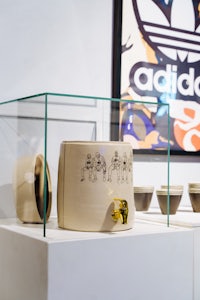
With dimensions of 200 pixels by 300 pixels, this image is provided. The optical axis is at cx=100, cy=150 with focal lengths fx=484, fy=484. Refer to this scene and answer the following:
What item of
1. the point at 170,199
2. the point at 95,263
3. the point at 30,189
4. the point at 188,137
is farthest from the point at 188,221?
the point at 188,137

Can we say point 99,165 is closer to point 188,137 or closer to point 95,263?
point 95,263

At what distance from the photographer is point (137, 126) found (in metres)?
1.32

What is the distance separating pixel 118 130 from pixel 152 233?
28cm

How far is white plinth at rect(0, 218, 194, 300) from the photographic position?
1061mm

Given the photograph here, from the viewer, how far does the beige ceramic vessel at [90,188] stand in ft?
3.81

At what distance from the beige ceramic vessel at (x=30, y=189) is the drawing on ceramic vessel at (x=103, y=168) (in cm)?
10

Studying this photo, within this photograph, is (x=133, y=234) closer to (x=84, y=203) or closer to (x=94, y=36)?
(x=84, y=203)

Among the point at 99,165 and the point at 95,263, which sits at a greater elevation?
the point at 99,165

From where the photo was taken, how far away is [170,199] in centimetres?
142

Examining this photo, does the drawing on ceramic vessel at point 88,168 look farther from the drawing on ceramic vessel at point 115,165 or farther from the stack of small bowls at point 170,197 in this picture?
the stack of small bowls at point 170,197

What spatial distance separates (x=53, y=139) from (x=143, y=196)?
38 centimetres

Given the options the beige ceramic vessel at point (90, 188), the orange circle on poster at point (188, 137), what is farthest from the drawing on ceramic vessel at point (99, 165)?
the orange circle on poster at point (188, 137)

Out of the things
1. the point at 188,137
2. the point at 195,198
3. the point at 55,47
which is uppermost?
the point at 55,47

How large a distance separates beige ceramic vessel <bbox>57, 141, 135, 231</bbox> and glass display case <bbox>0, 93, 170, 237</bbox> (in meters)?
0.02
